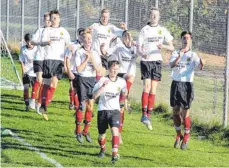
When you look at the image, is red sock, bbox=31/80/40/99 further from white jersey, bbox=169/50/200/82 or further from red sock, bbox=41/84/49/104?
white jersey, bbox=169/50/200/82

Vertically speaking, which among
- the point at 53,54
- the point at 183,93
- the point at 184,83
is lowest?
the point at 183,93

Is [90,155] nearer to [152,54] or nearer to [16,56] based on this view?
[152,54]

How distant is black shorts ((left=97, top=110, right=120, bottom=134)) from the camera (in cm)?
1262

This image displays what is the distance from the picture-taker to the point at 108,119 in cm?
1269

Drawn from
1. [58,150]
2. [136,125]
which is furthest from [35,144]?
[136,125]

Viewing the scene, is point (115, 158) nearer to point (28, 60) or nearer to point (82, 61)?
point (82, 61)

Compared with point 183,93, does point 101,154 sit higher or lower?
lower

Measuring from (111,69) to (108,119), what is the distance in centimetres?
77

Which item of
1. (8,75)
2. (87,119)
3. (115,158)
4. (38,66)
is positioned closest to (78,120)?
(87,119)

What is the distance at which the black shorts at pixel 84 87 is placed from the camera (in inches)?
580

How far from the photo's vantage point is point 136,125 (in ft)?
57.1

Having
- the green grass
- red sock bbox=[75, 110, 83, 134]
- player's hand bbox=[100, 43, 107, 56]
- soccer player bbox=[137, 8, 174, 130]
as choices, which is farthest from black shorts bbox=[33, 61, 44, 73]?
red sock bbox=[75, 110, 83, 134]

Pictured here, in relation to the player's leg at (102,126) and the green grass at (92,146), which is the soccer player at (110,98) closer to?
the player's leg at (102,126)

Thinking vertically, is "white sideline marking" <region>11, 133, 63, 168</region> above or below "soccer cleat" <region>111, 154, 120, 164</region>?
below
